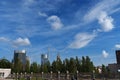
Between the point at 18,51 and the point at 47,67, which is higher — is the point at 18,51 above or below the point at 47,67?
above

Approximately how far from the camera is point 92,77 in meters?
31.4

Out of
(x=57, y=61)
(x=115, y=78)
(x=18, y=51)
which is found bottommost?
(x=115, y=78)

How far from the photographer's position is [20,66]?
Answer: 3255 inches

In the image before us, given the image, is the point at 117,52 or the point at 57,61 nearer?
the point at 57,61

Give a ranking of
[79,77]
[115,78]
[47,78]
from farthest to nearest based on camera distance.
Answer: [47,78], [79,77], [115,78]

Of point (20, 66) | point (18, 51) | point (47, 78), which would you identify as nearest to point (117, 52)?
point (20, 66)

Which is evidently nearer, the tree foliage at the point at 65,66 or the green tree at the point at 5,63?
the tree foliage at the point at 65,66

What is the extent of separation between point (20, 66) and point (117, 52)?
183ft

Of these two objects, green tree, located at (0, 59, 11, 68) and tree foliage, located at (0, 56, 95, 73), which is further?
green tree, located at (0, 59, 11, 68)

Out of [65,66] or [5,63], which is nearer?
[65,66]

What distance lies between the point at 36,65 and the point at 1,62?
25172mm

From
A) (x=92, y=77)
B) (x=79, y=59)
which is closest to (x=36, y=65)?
(x=79, y=59)

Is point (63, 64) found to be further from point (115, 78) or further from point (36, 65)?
point (115, 78)

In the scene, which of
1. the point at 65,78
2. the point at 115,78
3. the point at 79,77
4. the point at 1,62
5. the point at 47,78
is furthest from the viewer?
the point at 1,62
